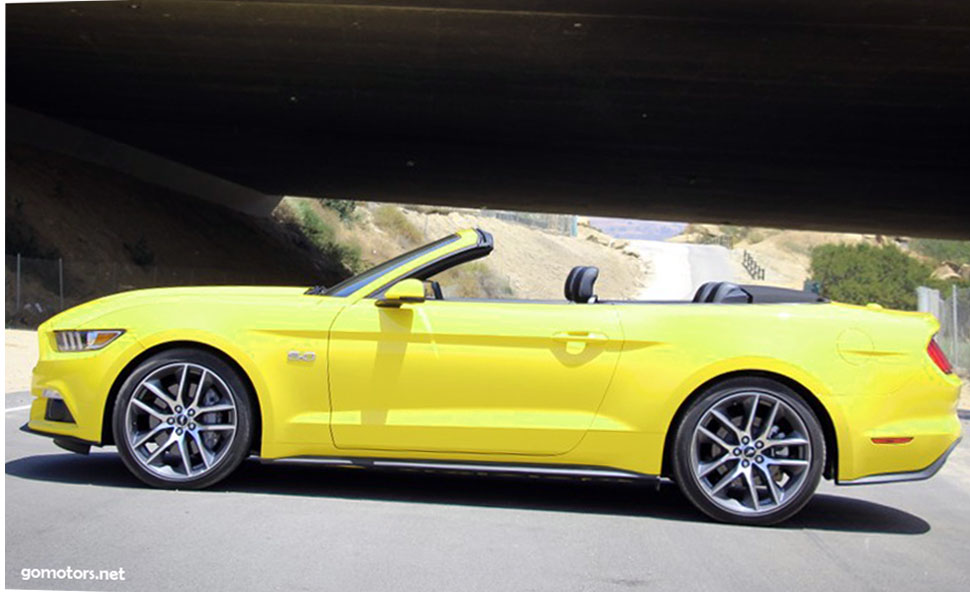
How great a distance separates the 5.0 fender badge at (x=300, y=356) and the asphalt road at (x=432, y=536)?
0.80 meters

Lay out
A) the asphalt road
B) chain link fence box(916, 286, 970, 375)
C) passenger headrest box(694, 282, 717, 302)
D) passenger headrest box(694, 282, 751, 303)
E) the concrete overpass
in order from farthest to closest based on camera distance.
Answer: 1. chain link fence box(916, 286, 970, 375)
2. the concrete overpass
3. passenger headrest box(694, 282, 717, 302)
4. passenger headrest box(694, 282, 751, 303)
5. the asphalt road

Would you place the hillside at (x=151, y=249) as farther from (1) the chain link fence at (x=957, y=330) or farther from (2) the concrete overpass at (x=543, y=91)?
(1) the chain link fence at (x=957, y=330)

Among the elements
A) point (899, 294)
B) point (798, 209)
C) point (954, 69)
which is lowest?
point (899, 294)

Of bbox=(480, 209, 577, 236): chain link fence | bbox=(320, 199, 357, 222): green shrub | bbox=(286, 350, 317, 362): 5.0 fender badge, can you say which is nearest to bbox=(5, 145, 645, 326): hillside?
bbox=(320, 199, 357, 222): green shrub

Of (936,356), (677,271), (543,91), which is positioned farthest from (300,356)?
(677,271)

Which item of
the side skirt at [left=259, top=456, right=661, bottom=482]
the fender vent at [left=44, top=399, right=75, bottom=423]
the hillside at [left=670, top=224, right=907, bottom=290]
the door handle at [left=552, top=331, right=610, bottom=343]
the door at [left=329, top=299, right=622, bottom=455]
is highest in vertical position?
the door handle at [left=552, top=331, right=610, bottom=343]

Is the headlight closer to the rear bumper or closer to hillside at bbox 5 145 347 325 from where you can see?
the rear bumper

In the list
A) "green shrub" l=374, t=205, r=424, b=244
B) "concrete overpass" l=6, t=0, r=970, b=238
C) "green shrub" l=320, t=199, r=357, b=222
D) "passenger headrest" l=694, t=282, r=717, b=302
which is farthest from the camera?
"green shrub" l=374, t=205, r=424, b=244

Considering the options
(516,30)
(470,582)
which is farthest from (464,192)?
(470,582)

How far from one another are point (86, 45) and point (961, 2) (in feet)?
48.8

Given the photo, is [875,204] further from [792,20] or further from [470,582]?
[470,582]

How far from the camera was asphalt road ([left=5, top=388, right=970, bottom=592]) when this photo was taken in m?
5.46

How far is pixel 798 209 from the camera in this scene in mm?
39250

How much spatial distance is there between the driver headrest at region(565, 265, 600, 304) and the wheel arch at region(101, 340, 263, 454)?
1.92 m
